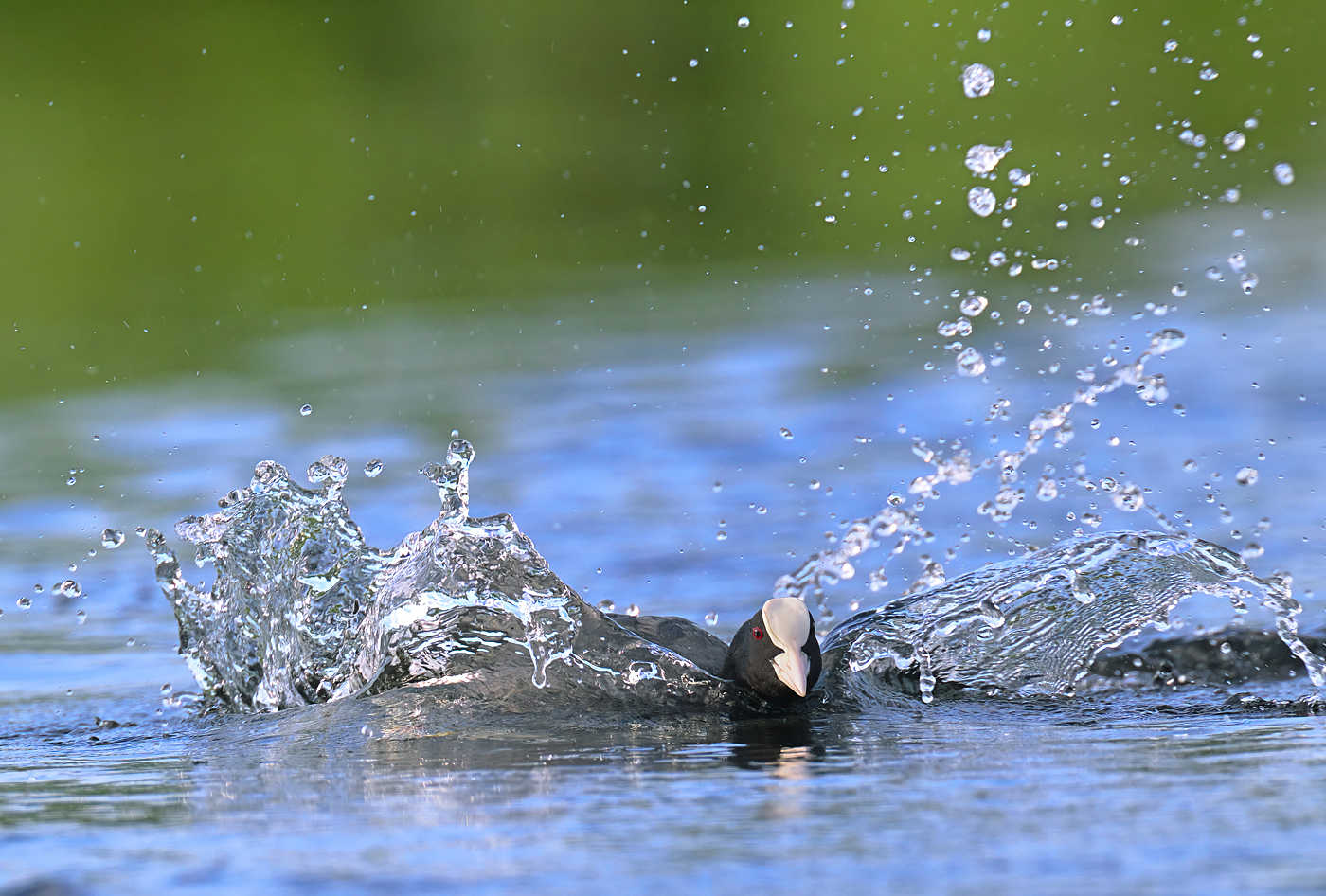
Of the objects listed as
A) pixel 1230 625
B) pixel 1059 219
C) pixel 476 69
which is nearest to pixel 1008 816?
pixel 1230 625

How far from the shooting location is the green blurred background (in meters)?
11.3

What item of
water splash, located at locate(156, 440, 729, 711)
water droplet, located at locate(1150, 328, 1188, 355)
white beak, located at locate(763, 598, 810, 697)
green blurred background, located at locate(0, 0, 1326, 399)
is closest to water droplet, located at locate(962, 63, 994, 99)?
water droplet, located at locate(1150, 328, 1188, 355)

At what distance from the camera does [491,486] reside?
671cm

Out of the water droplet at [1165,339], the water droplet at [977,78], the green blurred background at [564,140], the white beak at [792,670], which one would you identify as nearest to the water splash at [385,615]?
the white beak at [792,670]

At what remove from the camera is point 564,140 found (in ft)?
41.9

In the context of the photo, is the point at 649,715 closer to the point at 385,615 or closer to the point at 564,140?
the point at 385,615

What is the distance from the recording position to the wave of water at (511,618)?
13.6 ft

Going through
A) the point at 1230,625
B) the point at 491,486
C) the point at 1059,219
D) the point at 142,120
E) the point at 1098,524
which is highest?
the point at 142,120

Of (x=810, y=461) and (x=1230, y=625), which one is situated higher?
(x=810, y=461)

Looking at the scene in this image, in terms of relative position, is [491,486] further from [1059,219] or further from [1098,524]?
[1059,219]

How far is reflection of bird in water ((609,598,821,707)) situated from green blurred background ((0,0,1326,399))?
6081mm

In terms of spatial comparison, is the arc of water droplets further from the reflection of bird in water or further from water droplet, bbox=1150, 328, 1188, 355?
the reflection of bird in water

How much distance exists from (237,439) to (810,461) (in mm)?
2592

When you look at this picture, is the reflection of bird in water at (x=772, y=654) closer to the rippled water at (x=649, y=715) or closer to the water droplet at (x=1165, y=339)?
the rippled water at (x=649, y=715)
